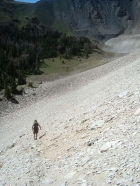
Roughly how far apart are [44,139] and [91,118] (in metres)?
4.07

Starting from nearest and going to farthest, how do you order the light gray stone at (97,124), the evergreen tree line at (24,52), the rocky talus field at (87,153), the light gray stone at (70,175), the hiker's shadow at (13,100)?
the rocky talus field at (87,153)
the light gray stone at (70,175)
the light gray stone at (97,124)
the hiker's shadow at (13,100)
the evergreen tree line at (24,52)

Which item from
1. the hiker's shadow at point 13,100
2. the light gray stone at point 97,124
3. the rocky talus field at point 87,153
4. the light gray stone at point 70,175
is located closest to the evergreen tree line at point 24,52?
the hiker's shadow at point 13,100

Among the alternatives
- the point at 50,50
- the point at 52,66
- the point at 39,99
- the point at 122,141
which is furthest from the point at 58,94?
the point at 50,50

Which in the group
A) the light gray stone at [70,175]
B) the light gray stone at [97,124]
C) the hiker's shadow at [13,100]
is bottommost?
the hiker's shadow at [13,100]

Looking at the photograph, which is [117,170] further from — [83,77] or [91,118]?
[83,77]

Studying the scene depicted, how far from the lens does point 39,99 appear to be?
44.6 metres

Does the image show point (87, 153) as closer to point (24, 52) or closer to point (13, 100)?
point (13, 100)

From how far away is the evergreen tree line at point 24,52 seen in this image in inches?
2291

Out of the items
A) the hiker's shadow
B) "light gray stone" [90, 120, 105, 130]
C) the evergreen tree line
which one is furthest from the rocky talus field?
the evergreen tree line

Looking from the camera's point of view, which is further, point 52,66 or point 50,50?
point 50,50

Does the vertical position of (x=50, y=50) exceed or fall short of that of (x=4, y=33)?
it falls short

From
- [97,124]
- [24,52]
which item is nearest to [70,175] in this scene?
[97,124]

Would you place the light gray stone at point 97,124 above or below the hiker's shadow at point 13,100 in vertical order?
above

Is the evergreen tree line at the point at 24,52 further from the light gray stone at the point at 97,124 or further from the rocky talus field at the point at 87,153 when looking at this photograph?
the light gray stone at the point at 97,124
